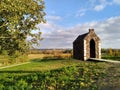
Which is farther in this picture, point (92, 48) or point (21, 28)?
point (92, 48)

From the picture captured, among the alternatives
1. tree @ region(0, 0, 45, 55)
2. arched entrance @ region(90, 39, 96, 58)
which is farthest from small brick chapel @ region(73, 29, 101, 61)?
tree @ region(0, 0, 45, 55)

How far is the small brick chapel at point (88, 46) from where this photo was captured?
1667 inches

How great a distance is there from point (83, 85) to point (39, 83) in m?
2.81

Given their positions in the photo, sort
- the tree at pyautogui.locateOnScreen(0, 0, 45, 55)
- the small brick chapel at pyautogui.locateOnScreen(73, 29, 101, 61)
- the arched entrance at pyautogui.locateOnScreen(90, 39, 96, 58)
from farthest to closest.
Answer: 1. the arched entrance at pyautogui.locateOnScreen(90, 39, 96, 58)
2. the small brick chapel at pyautogui.locateOnScreen(73, 29, 101, 61)
3. the tree at pyautogui.locateOnScreen(0, 0, 45, 55)

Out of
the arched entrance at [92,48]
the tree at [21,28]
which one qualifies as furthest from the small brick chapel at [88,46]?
the tree at [21,28]

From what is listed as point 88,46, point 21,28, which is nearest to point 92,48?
point 88,46

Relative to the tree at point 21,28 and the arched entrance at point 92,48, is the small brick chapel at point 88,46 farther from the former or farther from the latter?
the tree at point 21,28

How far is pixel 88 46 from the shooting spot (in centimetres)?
4272

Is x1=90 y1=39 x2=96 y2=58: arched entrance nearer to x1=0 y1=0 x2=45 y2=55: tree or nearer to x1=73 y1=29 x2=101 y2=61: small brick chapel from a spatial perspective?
x1=73 y1=29 x2=101 y2=61: small brick chapel

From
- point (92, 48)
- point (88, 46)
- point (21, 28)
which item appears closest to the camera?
point (21, 28)

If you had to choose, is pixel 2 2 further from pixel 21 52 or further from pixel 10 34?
pixel 21 52

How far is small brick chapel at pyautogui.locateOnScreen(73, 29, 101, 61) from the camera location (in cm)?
4234

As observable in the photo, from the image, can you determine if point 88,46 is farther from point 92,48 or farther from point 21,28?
point 21,28

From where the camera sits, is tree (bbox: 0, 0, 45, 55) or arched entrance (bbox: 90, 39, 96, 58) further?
arched entrance (bbox: 90, 39, 96, 58)
